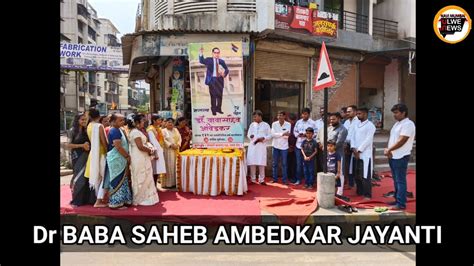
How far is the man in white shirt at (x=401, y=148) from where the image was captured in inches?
223

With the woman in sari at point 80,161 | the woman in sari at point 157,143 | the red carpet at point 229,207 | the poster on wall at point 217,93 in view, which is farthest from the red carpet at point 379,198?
Result: the woman in sari at point 80,161

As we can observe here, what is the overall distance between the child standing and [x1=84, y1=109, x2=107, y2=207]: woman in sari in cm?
372

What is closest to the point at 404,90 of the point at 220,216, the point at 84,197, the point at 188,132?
the point at 188,132

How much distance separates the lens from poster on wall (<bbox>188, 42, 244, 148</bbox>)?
6.44 metres

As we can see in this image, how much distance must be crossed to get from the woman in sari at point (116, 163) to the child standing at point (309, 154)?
11.2 ft

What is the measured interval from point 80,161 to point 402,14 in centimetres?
1328

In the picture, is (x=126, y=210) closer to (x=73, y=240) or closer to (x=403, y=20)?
(x=73, y=240)

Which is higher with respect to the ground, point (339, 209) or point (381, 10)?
point (381, 10)

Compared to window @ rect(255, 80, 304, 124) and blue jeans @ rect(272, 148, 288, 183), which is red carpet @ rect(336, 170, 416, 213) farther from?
window @ rect(255, 80, 304, 124)

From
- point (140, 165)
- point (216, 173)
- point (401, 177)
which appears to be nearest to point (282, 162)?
point (216, 173)
